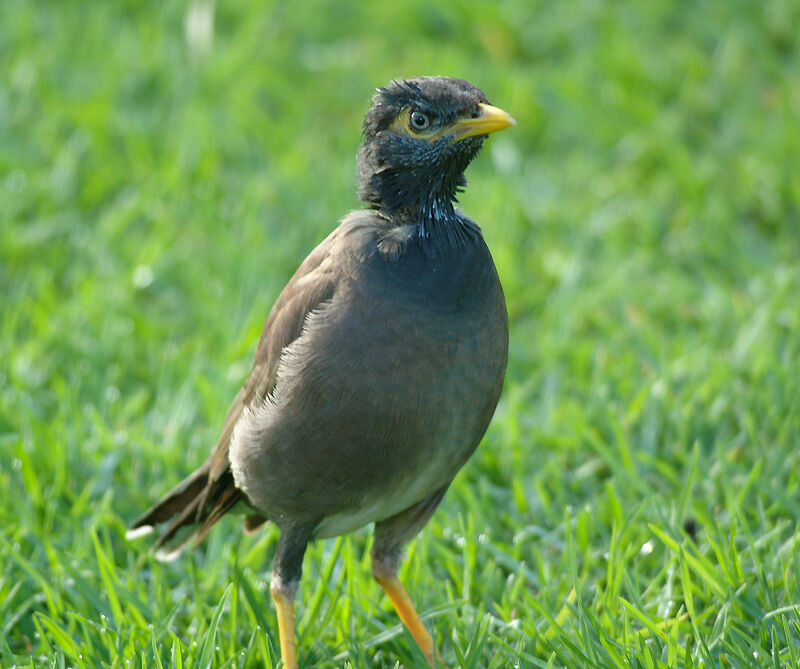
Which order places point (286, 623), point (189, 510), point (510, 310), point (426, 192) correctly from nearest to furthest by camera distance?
point (426, 192), point (286, 623), point (189, 510), point (510, 310)

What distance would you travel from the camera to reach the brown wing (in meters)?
3.43

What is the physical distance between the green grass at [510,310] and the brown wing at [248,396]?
0.22m

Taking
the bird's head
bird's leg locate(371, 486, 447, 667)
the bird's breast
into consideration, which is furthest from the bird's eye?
bird's leg locate(371, 486, 447, 667)

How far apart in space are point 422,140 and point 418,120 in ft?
0.20

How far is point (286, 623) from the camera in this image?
11.8 ft

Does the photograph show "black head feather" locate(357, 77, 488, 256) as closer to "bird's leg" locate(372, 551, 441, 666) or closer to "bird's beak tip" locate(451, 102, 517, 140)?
"bird's beak tip" locate(451, 102, 517, 140)

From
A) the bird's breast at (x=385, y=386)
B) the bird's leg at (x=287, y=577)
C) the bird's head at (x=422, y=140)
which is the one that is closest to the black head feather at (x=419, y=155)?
the bird's head at (x=422, y=140)

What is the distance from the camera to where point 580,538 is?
158 inches

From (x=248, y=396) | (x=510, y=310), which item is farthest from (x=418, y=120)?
(x=510, y=310)

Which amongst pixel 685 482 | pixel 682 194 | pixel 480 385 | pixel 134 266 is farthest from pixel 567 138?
pixel 480 385

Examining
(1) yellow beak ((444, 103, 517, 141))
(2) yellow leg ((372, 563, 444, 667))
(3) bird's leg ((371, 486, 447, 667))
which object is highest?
(1) yellow beak ((444, 103, 517, 141))

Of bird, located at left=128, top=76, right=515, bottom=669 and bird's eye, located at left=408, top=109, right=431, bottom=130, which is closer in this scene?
bird, located at left=128, top=76, right=515, bottom=669

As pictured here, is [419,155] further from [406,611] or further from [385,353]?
[406,611]

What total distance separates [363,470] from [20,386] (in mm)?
2201
